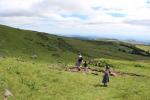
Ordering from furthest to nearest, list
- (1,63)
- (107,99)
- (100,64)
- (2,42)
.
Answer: (2,42) < (100,64) < (1,63) < (107,99)

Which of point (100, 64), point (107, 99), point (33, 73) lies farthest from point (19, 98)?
point (100, 64)

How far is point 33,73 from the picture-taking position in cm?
→ 4506

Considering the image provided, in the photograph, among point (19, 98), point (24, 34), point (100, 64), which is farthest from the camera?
point (24, 34)

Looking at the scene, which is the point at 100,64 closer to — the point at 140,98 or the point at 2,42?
the point at 140,98

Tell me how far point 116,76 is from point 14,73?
62.7ft

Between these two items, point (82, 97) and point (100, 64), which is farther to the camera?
point (100, 64)

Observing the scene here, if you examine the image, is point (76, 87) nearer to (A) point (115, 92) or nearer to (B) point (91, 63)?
(A) point (115, 92)

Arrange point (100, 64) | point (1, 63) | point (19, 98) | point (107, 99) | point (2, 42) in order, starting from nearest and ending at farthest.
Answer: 1. point (19, 98)
2. point (107, 99)
3. point (1, 63)
4. point (100, 64)
5. point (2, 42)

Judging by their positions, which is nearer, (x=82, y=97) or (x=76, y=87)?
(x=82, y=97)

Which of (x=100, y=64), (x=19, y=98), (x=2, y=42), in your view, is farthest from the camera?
(x=2, y=42)

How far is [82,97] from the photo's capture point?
3681 cm

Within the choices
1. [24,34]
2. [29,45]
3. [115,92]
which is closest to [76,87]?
[115,92]

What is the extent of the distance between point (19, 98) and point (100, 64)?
4076 centimetres

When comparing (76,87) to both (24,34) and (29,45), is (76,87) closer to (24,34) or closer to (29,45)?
(29,45)
